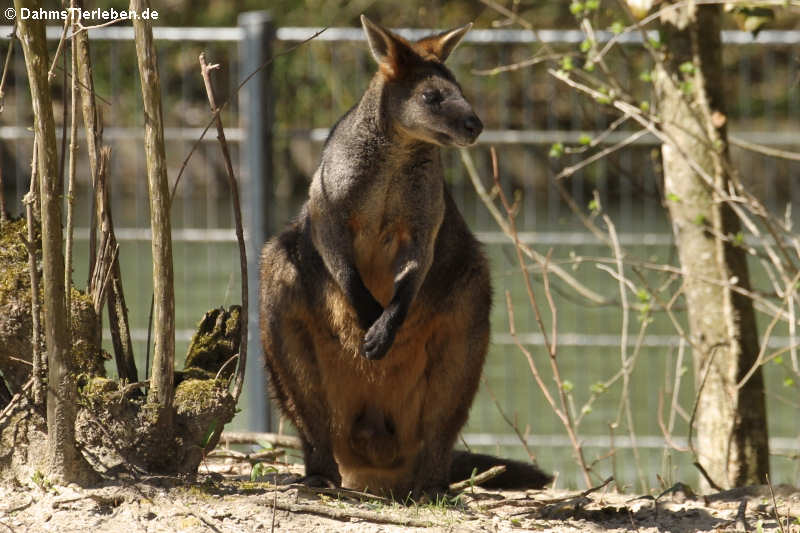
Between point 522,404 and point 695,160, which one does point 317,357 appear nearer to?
point 695,160

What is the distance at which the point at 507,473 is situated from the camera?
4672 mm

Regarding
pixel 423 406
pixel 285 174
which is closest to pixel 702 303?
pixel 423 406

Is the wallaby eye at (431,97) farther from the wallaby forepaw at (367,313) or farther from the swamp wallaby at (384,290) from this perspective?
the wallaby forepaw at (367,313)

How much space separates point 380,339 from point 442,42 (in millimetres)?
1236

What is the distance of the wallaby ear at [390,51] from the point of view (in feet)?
14.4

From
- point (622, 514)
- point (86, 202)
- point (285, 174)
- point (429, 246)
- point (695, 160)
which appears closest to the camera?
point (622, 514)

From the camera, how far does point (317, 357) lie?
14.2 feet

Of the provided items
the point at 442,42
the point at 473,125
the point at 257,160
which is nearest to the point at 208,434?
the point at 473,125

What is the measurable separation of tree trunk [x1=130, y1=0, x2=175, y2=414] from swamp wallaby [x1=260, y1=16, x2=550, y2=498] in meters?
0.85

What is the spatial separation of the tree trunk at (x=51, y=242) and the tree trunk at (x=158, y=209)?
0.86ft

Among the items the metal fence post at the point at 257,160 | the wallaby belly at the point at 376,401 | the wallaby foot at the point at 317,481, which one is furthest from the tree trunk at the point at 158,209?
the metal fence post at the point at 257,160

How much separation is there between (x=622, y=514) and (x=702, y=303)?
1.71 meters

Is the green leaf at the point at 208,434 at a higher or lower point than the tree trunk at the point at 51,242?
lower

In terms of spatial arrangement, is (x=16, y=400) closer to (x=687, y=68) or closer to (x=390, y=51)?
(x=390, y=51)
